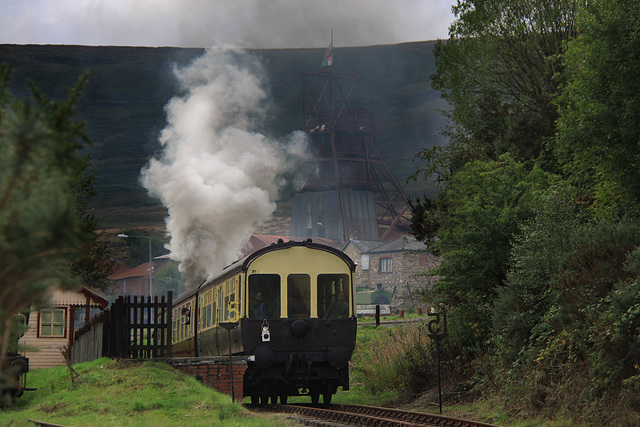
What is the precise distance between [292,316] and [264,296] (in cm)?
82

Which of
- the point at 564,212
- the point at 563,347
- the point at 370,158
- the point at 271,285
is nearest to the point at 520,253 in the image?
the point at 564,212

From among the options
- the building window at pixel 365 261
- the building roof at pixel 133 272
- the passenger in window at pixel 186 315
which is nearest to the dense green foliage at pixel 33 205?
the passenger in window at pixel 186 315

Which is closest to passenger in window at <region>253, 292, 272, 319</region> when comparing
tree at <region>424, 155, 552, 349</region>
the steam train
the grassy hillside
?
the steam train

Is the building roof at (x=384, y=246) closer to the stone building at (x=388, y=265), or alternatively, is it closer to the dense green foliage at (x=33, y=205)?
the stone building at (x=388, y=265)

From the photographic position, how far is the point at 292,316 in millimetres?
17047

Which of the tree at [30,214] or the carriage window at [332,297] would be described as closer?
the tree at [30,214]

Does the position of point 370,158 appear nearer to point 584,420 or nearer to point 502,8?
point 502,8

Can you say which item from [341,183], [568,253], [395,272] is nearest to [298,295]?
[568,253]

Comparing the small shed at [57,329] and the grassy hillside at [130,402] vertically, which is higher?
the small shed at [57,329]

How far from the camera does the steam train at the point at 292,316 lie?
1667 cm

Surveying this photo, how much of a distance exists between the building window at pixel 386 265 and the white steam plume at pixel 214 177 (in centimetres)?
2119

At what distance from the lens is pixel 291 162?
175375 mm

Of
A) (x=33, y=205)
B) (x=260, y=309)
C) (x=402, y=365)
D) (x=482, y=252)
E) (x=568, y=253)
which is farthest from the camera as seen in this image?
(x=402, y=365)

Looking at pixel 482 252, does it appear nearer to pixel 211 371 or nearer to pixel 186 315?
pixel 211 371
